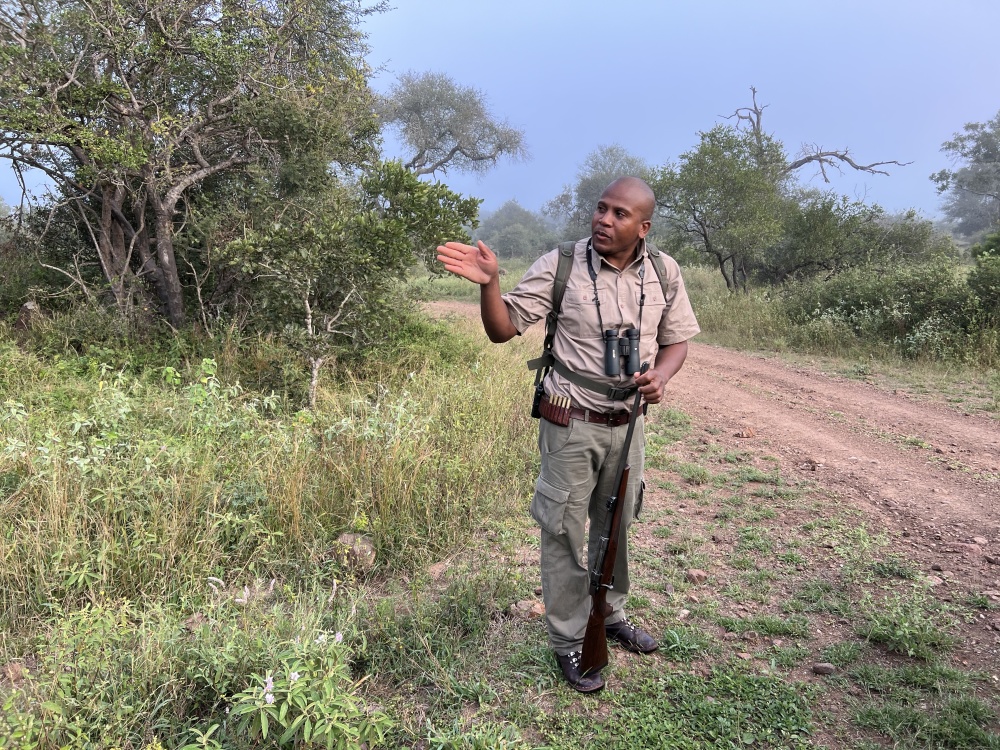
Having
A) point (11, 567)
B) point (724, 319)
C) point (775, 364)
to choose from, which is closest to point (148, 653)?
point (11, 567)

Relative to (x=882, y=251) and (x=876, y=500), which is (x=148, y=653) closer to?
(x=876, y=500)

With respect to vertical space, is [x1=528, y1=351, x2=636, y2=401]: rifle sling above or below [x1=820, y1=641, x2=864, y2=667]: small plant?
above

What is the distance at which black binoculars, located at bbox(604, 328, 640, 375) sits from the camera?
2094mm

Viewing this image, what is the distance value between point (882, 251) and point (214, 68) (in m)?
13.1

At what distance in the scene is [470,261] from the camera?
2082 mm

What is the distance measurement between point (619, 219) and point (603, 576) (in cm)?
132

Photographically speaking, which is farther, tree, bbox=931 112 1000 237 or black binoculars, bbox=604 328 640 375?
tree, bbox=931 112 1000 237

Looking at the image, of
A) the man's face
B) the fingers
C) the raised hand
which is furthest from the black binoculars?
the fingers

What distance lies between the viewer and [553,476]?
2234 millimetres

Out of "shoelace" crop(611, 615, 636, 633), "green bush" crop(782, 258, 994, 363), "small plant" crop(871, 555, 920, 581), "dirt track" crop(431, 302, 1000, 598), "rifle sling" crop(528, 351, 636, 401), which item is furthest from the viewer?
"green bush" crop(782, 258, 994, 363)

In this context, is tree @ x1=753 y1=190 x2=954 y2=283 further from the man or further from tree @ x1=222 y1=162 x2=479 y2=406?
the man

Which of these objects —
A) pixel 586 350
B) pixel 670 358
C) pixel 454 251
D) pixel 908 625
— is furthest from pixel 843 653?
pixel 454 251

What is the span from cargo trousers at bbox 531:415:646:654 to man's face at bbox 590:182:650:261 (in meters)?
0.68

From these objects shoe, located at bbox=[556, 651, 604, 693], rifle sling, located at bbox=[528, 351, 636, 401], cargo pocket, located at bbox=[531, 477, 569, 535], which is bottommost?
shoe, located at bbox=[556, 651, 604, 693]
